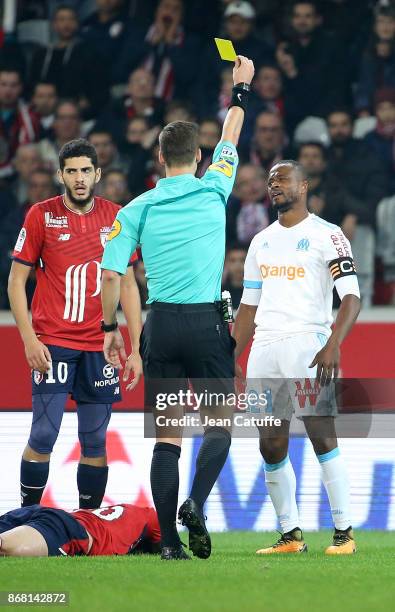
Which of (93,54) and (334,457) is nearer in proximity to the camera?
(334,457)

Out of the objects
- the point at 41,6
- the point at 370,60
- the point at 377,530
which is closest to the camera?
the point at 377,530

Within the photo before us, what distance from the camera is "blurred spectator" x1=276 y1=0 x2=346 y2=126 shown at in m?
12.6

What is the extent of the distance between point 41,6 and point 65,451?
7.05m

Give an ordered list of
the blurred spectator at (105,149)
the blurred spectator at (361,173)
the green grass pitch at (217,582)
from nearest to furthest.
→ the green grass pitch at (217,582)
the blurred spectator at (361,173)
the blurred spectator at (105,149)

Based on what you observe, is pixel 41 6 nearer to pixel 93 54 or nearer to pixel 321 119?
pixel 93 54

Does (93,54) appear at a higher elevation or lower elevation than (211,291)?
higher

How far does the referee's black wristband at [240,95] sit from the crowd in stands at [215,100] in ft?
15.7

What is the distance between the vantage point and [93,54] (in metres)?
13.2

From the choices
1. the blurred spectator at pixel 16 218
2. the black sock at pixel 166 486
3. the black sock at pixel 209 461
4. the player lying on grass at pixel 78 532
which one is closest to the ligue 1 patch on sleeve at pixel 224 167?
the black sock at pixel 209 461

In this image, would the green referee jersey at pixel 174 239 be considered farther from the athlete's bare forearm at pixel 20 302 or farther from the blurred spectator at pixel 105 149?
the blurred spectator at pixel 105 149

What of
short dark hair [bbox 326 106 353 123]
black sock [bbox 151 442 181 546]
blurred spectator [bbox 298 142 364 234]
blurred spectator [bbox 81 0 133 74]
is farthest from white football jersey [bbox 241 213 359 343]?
blurred spectator [bbox 81 0 133 74]

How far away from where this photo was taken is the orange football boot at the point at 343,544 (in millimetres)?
6680

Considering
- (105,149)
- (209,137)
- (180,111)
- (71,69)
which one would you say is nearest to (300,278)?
(209,137)

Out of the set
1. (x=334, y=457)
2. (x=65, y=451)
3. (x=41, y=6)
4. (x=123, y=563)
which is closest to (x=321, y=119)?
(x=41, y=6)
